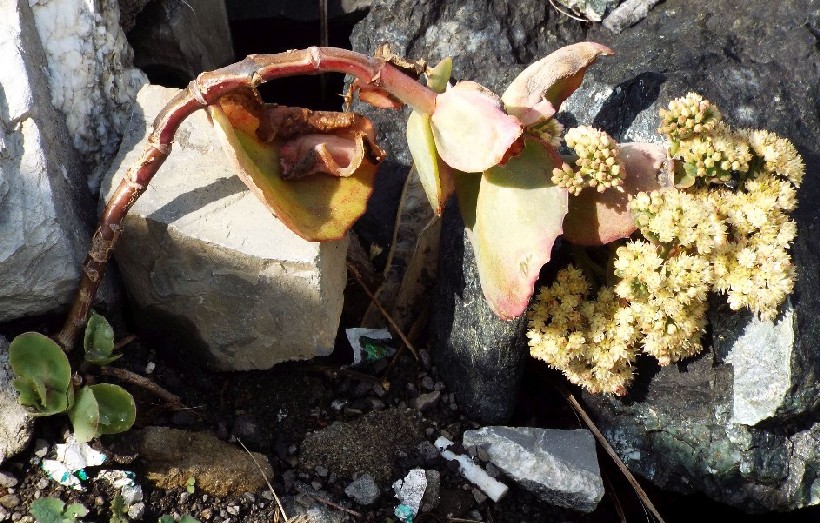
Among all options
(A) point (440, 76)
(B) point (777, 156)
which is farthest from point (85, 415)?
(B) point (777, 156)

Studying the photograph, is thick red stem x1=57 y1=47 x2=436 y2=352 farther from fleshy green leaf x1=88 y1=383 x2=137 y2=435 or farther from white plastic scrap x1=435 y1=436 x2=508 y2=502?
white plastic scrap x1=435 y1=436 x2=508 y2=502

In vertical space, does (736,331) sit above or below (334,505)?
above

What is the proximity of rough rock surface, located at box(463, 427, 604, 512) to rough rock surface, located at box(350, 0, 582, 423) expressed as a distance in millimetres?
114

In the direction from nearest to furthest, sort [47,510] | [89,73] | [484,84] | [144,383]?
[47,510]
[144,383]
[89,73]
[484,84]

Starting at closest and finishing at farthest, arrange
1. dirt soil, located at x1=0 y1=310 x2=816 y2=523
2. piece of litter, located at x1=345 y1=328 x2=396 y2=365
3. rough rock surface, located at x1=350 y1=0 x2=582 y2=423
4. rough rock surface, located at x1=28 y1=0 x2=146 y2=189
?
dirt soil, located at x1=0 y1=310 x2=816 y2=523
rough rock surface, located at x1=28 y1=0 x2=146 y2=189
rough rock surface, located at x1=350 y1=0 x2=582 y2=423
piece of litter, located at x1=345 y1=328 x2=396 y2=365

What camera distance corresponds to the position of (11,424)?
1.90m

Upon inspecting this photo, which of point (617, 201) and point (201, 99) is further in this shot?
point (617, 201)

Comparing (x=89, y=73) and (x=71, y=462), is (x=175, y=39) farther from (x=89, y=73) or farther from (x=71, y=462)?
(x=71, y=462)

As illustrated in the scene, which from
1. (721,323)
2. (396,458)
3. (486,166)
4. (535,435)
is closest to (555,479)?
(535,435)

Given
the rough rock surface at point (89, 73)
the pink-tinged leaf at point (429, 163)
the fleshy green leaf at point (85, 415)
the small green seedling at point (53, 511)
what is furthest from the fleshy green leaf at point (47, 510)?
the pink-tinged leaf at point (429, 163)

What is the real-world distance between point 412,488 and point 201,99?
1.11 meters

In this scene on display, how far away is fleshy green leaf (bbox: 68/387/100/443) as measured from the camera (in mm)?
1883

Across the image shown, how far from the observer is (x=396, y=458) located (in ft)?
7.54

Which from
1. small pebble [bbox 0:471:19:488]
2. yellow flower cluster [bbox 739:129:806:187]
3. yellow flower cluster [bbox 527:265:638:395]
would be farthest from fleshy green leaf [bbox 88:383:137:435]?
yellow flower cluster [bbox 739:129:806:187]
